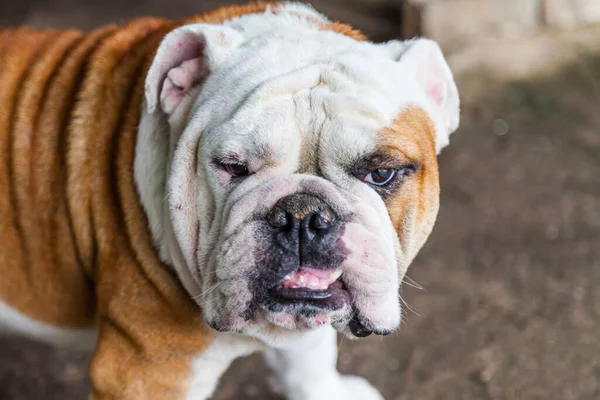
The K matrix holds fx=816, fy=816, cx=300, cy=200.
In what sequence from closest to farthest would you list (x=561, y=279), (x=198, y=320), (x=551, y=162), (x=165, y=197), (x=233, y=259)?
1. (x=233, y=259)
2. (x=165, y=197)
3. (x=198, y=320)
4. (x=561, y=279)
5. (x=551, y=162)

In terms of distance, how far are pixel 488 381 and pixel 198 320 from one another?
1.18 metres

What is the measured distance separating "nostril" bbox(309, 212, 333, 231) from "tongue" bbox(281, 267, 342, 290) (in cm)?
9

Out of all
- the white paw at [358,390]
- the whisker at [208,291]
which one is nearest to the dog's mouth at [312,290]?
the whisker at [208,291]

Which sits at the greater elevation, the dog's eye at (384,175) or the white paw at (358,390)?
the dog's eye at (384,175)

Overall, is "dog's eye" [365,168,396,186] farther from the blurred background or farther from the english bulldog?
the blurred background

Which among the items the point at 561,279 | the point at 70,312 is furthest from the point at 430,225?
the point at 561,279

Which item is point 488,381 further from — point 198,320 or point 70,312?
point 70,312

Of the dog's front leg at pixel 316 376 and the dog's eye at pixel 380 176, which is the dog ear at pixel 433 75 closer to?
the dog's eye at pixel 380 176

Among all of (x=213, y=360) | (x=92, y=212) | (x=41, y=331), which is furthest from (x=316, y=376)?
(x=92, y=212)

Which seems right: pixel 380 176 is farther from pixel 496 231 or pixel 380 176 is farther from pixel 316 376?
pixel 496 231

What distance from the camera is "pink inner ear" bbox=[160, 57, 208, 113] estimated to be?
5.65 ft

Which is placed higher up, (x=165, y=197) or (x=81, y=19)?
(x=165, y=197)

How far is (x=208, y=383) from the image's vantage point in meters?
1.91

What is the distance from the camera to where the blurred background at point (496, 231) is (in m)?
2.65
